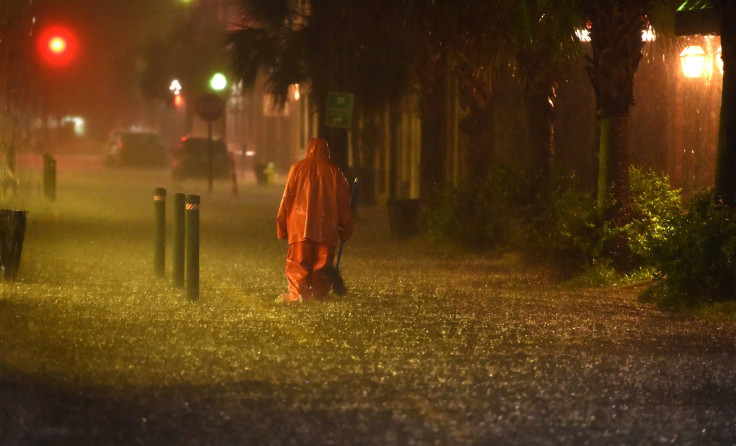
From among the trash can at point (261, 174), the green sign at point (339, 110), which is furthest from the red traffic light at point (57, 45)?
the trash can at point (261, 174)

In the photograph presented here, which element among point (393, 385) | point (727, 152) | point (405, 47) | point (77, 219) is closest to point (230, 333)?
point (393, 385)

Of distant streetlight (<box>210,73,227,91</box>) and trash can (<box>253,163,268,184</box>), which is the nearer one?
distant streetlight (<box>210,73,227,91</box>)

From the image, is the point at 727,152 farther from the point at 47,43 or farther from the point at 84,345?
the point at 47,43

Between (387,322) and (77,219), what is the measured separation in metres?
14.5

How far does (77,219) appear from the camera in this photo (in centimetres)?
2431

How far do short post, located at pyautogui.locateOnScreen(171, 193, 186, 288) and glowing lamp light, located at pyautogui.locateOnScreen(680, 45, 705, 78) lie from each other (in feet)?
27.2

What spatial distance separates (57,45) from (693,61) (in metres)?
9.35

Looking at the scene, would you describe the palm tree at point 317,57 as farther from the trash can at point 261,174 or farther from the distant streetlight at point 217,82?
the trash can at point 261,174

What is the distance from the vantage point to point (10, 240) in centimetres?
1352

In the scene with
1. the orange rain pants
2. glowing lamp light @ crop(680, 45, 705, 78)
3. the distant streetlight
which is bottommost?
the orange rain pants

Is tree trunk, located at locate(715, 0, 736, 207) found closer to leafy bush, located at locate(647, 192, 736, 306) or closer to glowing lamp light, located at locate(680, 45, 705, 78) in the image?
leafy bush, located at locate(647, 192, 736, 306)

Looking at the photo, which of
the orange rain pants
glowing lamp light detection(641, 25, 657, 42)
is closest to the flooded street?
the orange rain pants

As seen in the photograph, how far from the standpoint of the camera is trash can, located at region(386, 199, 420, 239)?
2031 centimetres

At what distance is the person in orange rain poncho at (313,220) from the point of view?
12547 millimetres
